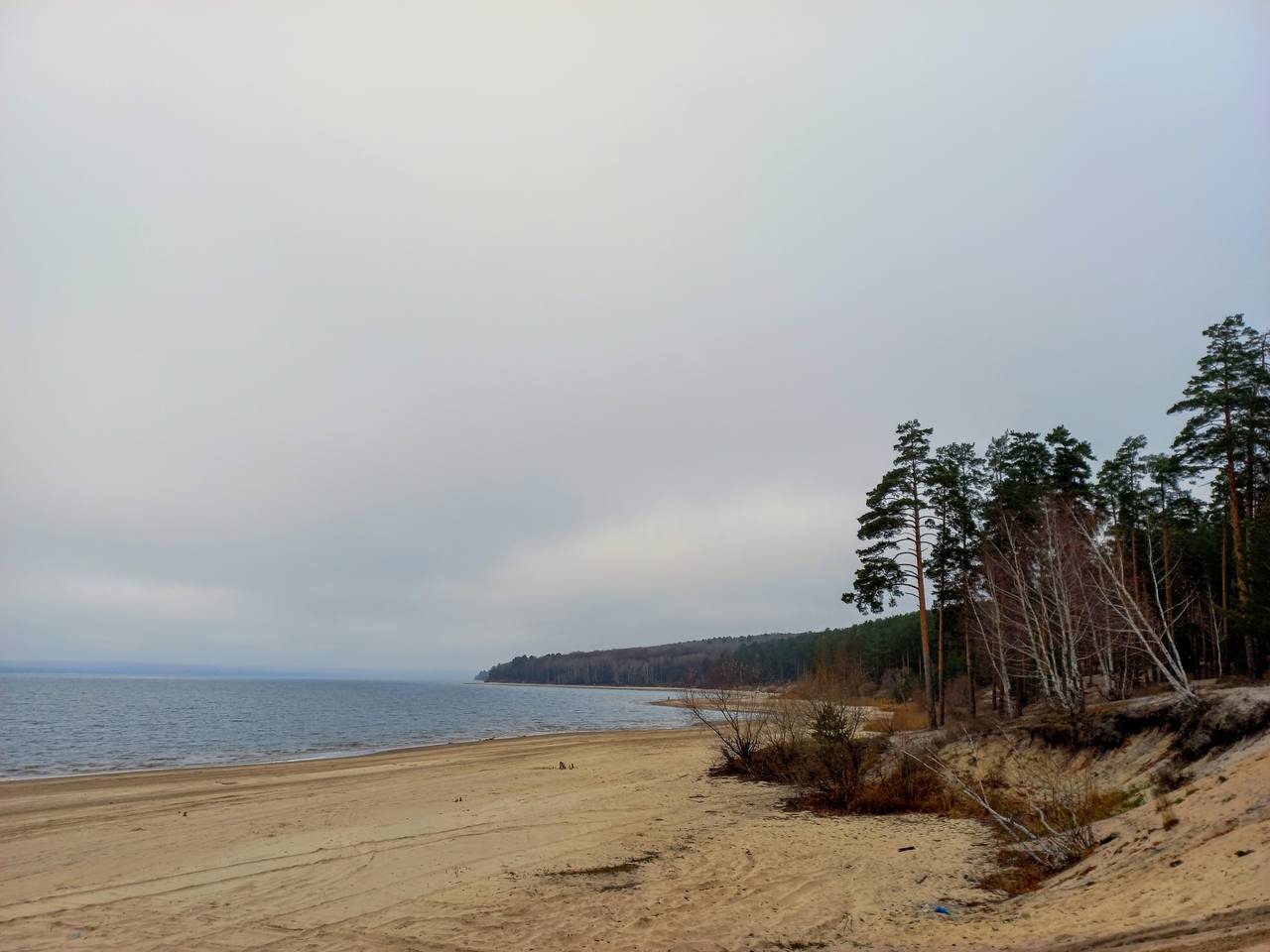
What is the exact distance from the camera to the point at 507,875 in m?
11.5

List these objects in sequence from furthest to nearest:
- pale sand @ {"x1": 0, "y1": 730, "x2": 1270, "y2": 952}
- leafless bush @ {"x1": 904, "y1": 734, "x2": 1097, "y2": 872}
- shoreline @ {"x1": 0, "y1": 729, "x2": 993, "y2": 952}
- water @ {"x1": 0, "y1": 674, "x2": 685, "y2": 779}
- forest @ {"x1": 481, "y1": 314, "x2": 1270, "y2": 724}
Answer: water @ {"x1": 0, "y1": 674, "x2": 685, "y2": 779}, forest @ {"x1": 481, "y1": 314, "x2": 1270, "y2": 724}, leafless bush @ {"x1": 904, "y1": 734, "x2": 1097, "y2": 872}, shoreline @ {"x1": 0, "y1": 729, "x2": 993, "y2": 952}, pale sand @ {"x1": 0, "y1": 730, "x2": 1270, "y2": 952}

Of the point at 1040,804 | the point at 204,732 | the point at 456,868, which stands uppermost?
the point at 1040,804

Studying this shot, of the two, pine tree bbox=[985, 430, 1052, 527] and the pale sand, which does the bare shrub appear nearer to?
the pale sand

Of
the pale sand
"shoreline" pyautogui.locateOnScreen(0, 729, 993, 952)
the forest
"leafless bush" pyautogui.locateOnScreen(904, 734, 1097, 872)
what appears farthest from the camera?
the forest

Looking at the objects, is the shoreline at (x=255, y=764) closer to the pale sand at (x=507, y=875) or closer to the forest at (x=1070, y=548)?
the pale sand at (x=507, y=875)

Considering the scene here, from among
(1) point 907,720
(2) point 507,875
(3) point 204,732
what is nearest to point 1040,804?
(2) point 507,875

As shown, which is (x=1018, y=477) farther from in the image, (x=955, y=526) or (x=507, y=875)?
(x=507, y=875)

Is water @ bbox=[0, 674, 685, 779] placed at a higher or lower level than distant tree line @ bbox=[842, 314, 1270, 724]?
lower

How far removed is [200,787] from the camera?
23000 millimetres

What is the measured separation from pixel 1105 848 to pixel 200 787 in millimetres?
25253

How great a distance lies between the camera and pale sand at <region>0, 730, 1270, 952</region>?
8.48m

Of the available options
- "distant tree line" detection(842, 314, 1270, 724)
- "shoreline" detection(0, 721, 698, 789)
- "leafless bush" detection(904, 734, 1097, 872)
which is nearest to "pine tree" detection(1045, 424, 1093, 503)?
"distant tree line" detection(842, 314, 1270, 724)

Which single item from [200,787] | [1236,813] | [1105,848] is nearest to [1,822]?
[200,787]

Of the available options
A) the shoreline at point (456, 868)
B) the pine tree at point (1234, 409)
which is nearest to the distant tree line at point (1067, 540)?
the pine tree at point (1234, 409)
